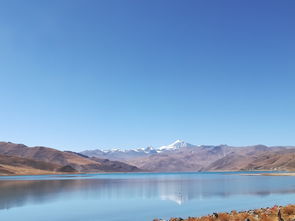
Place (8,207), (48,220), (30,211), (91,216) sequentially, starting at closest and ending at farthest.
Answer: (48,220) < (91,216) < (30,211) < (8,207)

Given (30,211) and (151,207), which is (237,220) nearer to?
(151,207)

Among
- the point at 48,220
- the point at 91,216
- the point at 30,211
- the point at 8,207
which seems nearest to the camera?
the point at 48,220

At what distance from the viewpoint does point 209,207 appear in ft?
131

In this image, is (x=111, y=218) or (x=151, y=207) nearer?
(x=111, y=218)

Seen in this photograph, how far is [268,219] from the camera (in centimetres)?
2152

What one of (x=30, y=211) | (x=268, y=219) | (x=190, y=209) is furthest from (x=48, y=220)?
(x=268, y=219)

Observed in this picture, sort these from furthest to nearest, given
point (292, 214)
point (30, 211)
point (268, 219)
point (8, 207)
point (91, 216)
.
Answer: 1. point (8, 207)
2. point (30, 211)
3. point (91, 216)
4. point (292, 214)
5. point (268, 219)

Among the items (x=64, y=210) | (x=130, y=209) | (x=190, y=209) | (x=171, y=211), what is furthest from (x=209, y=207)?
(x=64, y=210)

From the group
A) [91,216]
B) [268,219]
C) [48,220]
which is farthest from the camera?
[91,216]

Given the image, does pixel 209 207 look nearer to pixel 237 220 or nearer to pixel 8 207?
pixel 237 220

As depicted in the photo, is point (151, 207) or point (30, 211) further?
point (151, 207)

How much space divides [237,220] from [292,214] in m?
4.10

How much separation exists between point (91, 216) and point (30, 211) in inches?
329

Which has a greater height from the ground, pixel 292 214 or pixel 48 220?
pixel 292 214
